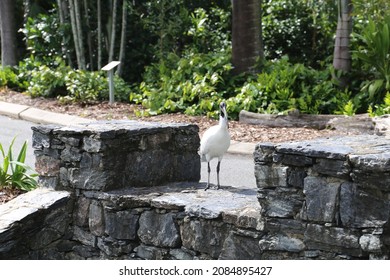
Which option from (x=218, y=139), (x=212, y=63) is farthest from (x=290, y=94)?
(x=218, y=139)

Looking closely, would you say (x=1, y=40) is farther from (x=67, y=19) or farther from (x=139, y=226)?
(x=139, y=226)

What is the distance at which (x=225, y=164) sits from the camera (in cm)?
1064

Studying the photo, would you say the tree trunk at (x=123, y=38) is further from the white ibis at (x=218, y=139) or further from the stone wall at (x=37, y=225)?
the white ibis at (x=218, y=139)

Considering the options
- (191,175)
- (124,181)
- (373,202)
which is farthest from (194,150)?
(373,202)

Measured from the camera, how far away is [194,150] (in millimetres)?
7688

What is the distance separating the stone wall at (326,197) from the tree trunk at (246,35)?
8133 millimetres

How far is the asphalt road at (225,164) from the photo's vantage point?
9.70 m

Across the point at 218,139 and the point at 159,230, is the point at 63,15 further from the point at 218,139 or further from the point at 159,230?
the point at 159,230

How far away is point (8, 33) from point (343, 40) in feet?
23.7

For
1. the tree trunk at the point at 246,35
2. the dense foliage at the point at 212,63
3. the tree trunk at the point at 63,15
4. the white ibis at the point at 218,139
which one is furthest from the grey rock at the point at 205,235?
the tree trunk at the point at 63,15

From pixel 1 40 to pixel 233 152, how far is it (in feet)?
26.9

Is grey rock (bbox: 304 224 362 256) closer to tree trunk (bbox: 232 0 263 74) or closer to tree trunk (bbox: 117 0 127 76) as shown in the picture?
tree trunk (bbox: 232 0 263 74)

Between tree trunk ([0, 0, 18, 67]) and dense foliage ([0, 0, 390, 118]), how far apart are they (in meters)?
0.34

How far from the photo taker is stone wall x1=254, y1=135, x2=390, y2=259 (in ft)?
17.5
